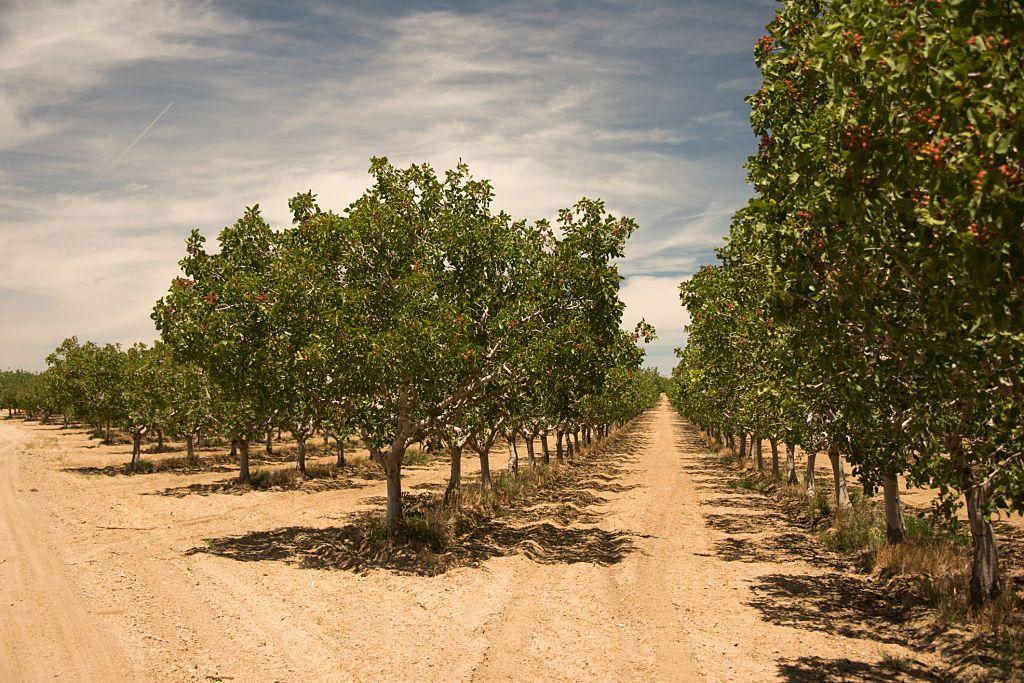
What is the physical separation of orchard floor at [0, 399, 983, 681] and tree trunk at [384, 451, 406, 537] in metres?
2.21

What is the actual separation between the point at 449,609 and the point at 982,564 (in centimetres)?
1245

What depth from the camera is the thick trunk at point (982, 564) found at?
13.5 metres

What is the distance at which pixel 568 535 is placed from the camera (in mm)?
23672

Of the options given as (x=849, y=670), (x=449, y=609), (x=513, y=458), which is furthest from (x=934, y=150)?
(x=513, y=458)

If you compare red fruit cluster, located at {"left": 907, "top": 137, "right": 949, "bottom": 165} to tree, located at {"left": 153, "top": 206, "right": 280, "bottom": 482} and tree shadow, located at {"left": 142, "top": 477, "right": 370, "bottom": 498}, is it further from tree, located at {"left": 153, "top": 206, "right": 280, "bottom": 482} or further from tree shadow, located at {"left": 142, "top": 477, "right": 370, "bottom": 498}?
tree shadow, located at {"left": 142, "top": 477, "right": 370, "bottom": 498}

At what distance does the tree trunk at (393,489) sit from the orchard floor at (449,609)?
2.21 m

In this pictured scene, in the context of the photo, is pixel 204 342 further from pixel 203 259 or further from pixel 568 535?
pixel 568 535

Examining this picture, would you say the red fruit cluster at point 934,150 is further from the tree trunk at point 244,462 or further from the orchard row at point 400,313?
the tree trunk at point 244,462

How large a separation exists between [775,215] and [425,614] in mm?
11842

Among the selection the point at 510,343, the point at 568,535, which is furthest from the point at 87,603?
the point at 568,535

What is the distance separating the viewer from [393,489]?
2014cm

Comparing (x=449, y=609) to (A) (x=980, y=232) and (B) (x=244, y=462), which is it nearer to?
(A) (x=980, y=232)

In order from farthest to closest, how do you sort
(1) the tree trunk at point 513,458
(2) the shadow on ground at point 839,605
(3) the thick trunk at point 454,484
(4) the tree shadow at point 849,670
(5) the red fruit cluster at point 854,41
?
(1) the tree trunk at point 513,458
(3) the thick trunk at point 454,484
(2) the shadow on ground at point 839,605
(4) the tree shadow at point 849,670
(5) the red fruit cluster at point 854,41

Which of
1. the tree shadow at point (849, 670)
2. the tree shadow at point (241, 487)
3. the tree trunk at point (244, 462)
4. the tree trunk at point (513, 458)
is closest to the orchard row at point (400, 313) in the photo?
the tree shadow at point (849, 670)
